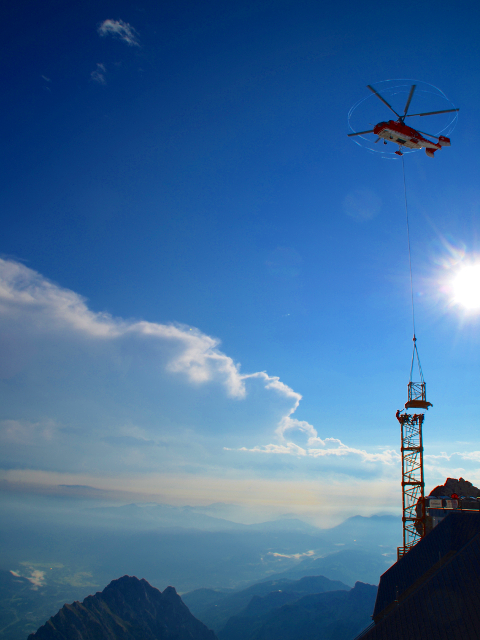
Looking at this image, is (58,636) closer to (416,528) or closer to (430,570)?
(416,528)

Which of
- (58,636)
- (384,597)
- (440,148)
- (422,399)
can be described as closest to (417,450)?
(422,399)

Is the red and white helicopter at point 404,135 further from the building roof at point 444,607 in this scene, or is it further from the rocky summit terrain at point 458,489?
the rocky summit terrain at point 458,489

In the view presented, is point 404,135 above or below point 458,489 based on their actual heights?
above

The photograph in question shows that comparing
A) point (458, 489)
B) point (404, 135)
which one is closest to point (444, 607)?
point (404, 135)

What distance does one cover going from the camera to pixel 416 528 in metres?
70.2

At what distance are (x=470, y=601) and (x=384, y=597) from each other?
22.1m

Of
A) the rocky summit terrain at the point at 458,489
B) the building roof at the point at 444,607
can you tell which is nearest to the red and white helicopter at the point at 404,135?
the building roof at the point at 444,607

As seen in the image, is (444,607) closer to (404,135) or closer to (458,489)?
(404,135)

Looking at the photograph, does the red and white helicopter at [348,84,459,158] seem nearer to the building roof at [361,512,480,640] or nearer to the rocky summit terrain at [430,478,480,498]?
the building roof at [361,512,480,640]

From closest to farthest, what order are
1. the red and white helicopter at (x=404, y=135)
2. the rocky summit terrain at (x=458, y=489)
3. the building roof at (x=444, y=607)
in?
the building roof at (x=444, y=607) < the red and white helicopter at (x=404, y=135) < the rocky summit terrain at (x=458, y=489)

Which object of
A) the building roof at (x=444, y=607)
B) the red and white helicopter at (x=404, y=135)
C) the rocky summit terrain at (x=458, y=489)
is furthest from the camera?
the rocky summit terrain at (x=458, y=489)

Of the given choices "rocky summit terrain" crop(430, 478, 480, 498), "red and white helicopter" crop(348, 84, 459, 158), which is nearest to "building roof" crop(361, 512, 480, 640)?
"red and white helicopter" crop(348, 84, 459, 158)

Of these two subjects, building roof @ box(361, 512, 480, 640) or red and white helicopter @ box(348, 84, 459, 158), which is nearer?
building roof @ box(361, 512, 480, 640)

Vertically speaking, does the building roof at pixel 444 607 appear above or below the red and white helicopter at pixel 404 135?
below
